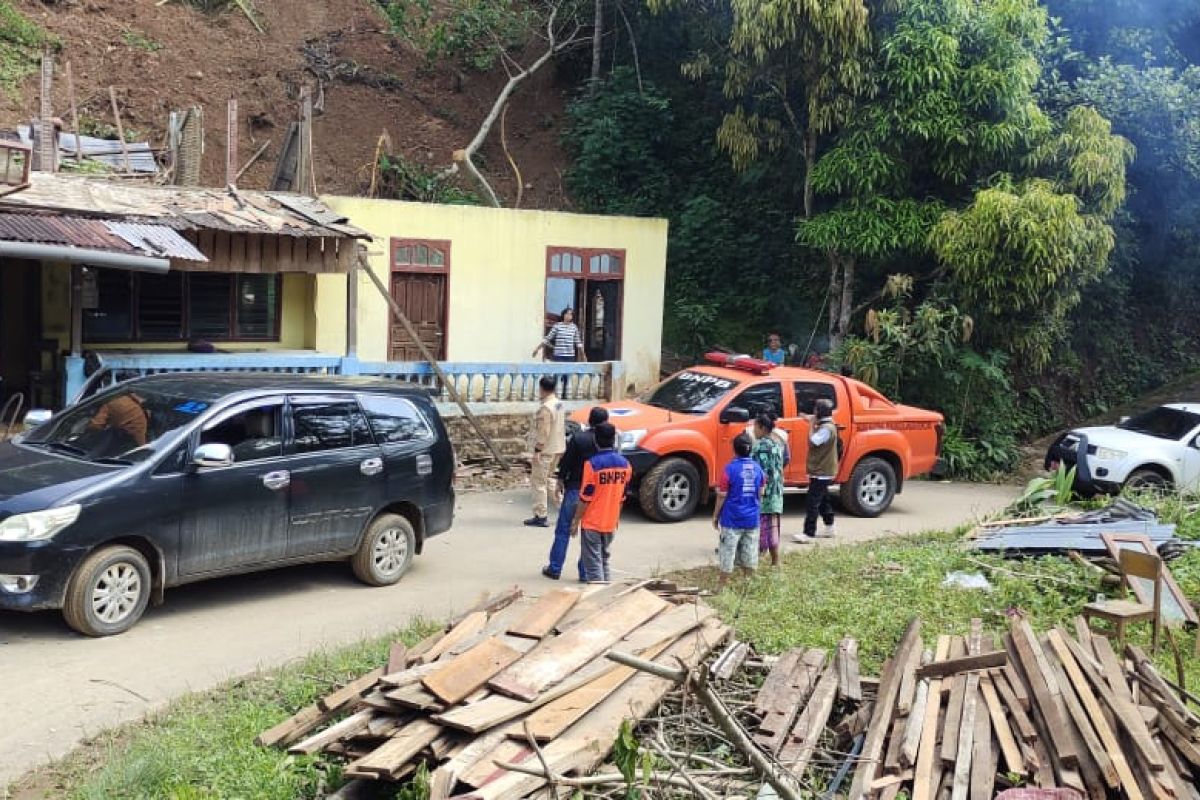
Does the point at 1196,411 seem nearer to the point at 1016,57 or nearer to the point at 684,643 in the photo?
the point at 1016,57

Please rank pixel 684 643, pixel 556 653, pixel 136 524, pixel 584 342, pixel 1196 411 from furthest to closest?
pixel 584 342 → pixel 1196 411 → pixel 136 524 → pixel 684 643 → pixel 556 653

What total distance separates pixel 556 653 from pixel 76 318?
8398 millimetres

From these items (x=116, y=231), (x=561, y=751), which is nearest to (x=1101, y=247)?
(x=116, y=231)

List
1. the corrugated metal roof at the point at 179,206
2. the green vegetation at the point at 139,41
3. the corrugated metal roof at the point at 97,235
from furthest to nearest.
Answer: the green vegetation at the point at 139,41
the corrugated metal roof at the point at 179,206
the corrugated metal roof at the point at 97,235

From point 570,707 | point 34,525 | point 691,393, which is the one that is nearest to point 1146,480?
point 691,393

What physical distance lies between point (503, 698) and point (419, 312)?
38.2 ft

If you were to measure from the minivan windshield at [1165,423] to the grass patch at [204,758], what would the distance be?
12065mm

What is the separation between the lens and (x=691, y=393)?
13.8 meters

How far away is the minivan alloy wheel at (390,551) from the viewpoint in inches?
394

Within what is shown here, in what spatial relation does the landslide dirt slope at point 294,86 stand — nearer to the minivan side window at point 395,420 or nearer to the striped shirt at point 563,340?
the striped shirt at point 563,340

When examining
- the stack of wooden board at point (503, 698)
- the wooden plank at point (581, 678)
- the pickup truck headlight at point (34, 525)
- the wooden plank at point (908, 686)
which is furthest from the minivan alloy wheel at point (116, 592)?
the wooden plank at point (908, 686)

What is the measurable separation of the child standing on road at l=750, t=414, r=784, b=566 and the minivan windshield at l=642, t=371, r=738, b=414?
2.67 m

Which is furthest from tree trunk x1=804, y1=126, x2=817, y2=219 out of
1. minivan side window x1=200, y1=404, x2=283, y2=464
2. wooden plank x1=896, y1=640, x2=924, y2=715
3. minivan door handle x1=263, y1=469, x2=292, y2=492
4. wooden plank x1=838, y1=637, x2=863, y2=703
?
wooden plank x1=896, y1=640, x2=924, y2=715

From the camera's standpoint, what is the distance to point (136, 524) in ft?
26.9
